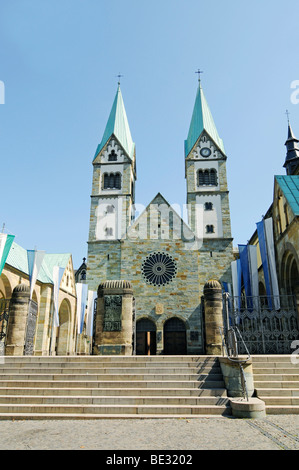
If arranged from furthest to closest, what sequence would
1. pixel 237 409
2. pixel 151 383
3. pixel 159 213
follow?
pixel 159 213
pixel 151 383
pixel 237 409

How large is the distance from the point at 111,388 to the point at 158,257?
20391mm

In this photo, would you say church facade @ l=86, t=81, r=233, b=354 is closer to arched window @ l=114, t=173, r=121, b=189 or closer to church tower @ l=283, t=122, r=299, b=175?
arched window @ l=114, t=173, r=121, b=189

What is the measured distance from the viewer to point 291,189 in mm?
17969

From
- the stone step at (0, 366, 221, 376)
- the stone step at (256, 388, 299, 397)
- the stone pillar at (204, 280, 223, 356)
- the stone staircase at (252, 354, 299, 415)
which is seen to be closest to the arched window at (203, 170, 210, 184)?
the stone pillar at (204, 280, 223, 356)

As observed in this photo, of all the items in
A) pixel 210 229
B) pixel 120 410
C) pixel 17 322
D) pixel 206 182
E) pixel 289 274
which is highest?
pixel 206 182

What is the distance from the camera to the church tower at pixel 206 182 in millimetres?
31109

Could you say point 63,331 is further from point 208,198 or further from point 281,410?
point 281,410

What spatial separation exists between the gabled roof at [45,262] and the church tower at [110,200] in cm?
244

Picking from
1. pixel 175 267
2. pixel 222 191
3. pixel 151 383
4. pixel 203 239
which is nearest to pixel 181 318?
pixel 175 267

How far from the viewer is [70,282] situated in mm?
29797

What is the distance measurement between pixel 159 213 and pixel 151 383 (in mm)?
22879

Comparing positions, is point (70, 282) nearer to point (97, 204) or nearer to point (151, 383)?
point (97, 204)

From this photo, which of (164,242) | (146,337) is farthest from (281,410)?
(164,242)

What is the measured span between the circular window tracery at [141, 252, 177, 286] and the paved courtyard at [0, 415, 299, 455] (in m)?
20.9
